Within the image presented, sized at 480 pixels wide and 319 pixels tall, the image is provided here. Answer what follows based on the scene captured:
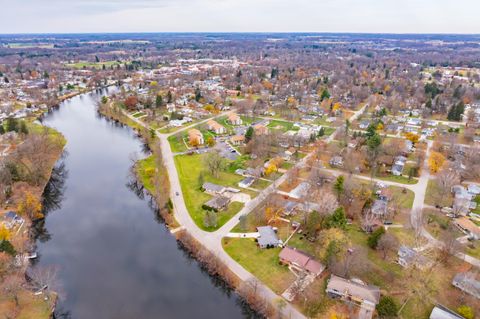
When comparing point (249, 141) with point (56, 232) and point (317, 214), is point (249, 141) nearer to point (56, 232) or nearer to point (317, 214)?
point (317, 214)

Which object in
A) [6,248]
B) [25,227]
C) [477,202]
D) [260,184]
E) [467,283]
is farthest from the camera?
[260,184]

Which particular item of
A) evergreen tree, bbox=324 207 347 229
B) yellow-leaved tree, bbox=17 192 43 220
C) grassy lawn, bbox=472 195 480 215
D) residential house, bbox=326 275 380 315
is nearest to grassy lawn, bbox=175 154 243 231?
evergreen tree, bbox=324 207 347 229

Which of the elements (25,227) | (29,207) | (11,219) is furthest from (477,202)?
(11,219)

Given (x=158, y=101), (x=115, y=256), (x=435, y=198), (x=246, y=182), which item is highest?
(x=158, y=101)

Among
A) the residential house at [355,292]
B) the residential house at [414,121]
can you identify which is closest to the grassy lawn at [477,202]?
the residential house at [355,292]

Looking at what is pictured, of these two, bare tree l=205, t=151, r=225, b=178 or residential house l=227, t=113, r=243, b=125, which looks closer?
bare tree l=205, t=151, r=225, b=178

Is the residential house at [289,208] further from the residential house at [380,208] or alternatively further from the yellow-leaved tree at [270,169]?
the residential house at [380,208]

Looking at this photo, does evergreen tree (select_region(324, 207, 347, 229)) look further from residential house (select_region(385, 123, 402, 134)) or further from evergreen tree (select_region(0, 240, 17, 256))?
residential house (select_region(385, 123, 402, 134))

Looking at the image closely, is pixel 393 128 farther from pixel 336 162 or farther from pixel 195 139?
pixel 195 139
